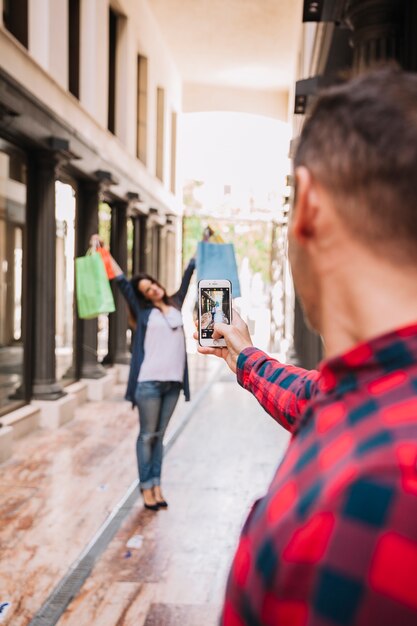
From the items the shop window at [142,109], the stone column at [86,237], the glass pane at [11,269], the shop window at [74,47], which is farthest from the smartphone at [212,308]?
the shop window at [142,109]

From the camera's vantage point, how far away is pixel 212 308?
2230 millimetres

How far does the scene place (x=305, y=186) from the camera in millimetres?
810

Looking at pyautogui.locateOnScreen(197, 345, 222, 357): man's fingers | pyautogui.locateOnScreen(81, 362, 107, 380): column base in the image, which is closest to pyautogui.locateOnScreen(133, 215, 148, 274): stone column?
pyautogui.locateOnScreen(81, 362, 107, 380): column base

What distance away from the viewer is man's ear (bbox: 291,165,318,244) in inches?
31.6

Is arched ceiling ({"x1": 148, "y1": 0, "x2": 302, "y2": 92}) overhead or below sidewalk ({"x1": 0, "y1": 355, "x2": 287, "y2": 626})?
overhead

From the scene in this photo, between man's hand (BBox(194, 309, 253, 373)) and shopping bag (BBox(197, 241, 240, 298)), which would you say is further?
shopping bag (BBox(197, 241, 240, 298))

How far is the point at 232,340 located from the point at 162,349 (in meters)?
4.01

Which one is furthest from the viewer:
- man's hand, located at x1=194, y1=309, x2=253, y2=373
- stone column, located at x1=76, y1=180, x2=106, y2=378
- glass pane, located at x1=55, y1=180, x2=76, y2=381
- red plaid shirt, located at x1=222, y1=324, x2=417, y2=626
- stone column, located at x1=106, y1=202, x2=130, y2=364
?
stone column, located at x1=106, y1=202, x2=130, y2=364

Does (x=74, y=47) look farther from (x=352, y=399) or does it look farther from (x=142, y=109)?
(x=352, y=399)

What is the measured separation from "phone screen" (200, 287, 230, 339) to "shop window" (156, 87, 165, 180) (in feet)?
56.2

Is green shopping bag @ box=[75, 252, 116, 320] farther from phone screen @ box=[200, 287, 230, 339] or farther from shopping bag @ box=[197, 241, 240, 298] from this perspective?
phone screen @ box=[200, 287, 230, 339]

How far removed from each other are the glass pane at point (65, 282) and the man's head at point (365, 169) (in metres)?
10.2

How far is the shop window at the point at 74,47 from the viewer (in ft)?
35.6

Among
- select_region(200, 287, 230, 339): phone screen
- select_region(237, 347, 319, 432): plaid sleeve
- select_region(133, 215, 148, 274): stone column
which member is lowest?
select_region(237, 347, 319, 432): plaid sleeve
